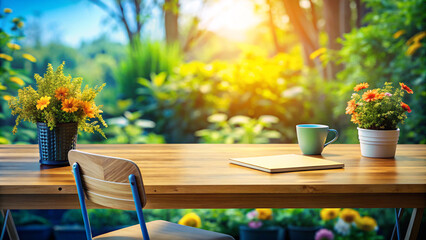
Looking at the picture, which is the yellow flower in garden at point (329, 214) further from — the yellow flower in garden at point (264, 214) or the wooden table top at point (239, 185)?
the wooden table top at point (239, 185)

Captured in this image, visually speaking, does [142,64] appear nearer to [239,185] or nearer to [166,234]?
[166,234]

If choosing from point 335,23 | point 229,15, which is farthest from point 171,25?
point 335,23

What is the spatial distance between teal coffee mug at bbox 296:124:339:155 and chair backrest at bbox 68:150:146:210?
784mm

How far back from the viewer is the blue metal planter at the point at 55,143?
1.58 meters

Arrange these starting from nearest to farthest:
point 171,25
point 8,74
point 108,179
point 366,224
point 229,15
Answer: point 108,179 < point 366,224 < point 8,74 < point 171,25 < point 229,15

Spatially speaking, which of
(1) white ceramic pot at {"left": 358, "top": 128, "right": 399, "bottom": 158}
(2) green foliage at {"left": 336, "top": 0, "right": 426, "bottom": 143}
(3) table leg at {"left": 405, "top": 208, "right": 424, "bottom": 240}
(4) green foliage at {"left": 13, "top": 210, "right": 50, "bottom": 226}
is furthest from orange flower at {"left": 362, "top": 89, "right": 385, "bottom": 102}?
(4) green foliage at {"left": 13, "top": 210, "right": 50, "bottom": 226}

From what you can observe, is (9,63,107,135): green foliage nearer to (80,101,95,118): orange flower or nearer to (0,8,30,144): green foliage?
(80,101,95,118): orange flower

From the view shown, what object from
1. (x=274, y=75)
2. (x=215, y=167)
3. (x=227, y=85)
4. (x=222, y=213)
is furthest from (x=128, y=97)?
(x=215, y=167)

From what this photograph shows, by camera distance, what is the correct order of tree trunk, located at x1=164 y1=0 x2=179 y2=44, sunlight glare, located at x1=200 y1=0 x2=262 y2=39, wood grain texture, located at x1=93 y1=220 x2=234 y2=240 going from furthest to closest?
1. sunlight glare, located at x1=200 y1=0 x2=262 y2=39
2. tree trunk, located at x1=164 y1=0 x2=179 y2=44
3. wood grain texture, located at x1=93 y1=220 x2=234 y2=240

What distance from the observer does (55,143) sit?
62.8 inches

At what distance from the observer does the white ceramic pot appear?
1753mm

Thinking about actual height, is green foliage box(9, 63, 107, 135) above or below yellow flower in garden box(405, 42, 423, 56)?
below

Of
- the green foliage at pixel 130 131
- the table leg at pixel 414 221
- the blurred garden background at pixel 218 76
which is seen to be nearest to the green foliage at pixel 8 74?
the blurred garden background at pixel 218 76

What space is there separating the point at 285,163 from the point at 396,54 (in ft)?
8.83
